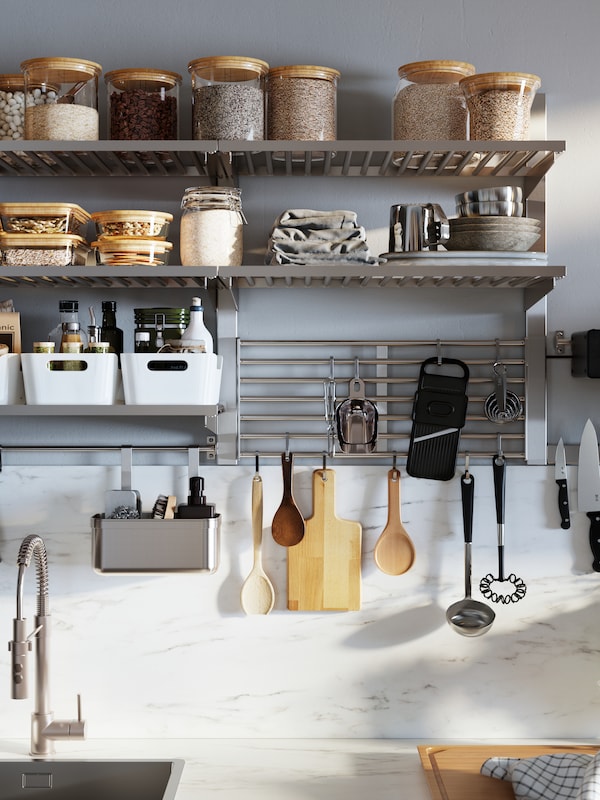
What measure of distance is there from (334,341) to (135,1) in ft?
2.77

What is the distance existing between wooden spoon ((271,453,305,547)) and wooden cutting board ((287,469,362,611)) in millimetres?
18

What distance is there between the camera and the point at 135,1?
5.93 ft

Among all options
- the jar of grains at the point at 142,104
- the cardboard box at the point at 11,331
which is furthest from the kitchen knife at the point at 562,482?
the cardboard box at the point at 11,331

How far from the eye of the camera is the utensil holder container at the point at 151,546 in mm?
1672

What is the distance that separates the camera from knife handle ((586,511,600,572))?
69.9 inches

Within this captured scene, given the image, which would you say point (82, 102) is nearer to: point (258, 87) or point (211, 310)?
point (258, 87)

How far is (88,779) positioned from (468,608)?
0.84 m

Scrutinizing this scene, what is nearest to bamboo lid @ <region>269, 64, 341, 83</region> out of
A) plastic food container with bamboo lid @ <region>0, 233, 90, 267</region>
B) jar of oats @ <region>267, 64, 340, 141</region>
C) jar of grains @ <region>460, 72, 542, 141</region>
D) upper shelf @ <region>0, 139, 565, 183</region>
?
jar of oats @ <region>267, 64, 340, 141</region>

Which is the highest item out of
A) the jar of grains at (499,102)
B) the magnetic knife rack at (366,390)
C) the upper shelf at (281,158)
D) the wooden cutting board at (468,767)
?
the jar of grains at (499,102)

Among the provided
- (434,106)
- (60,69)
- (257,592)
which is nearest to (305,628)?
(257,592)

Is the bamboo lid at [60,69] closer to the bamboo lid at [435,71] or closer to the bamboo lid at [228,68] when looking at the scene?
the bamboo lid at [228,68]

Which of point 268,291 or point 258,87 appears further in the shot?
point 268,291

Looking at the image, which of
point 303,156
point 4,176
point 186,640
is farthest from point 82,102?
point 186,640

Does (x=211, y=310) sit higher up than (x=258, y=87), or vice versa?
(x=258, y=87)
